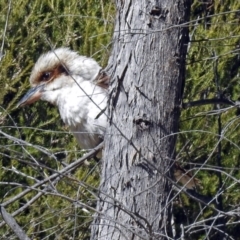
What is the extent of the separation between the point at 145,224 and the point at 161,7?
0.67 meters

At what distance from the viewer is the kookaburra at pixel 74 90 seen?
334cm

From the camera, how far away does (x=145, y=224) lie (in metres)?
2.55

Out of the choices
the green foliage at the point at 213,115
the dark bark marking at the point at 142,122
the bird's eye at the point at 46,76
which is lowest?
the green foliage at the point at 213,115

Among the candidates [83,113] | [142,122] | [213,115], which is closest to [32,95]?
[83,113]

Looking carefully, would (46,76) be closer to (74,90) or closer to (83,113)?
(74,90)

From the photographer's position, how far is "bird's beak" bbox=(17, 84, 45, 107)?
3664 mm

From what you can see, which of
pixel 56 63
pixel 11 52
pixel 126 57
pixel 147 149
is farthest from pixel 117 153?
pixel 11 52

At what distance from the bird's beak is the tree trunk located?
43.2 inches

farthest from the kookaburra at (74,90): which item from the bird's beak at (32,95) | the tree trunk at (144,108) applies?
the tree trunk at (144,108)

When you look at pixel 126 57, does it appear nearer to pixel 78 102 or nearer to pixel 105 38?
pixel 78 102

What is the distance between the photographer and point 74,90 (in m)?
3.53

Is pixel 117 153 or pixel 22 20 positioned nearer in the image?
pixel 117 153

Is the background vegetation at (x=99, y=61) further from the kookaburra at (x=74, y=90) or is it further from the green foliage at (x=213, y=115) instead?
the kookaburra at (x=74, y=90)

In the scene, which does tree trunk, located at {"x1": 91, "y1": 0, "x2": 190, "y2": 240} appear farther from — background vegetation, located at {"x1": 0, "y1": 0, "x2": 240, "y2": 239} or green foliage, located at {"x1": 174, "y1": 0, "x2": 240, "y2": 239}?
green foliage, located at {"x1": 174, "y1": 0, "x2": 240, "y2": 239}
